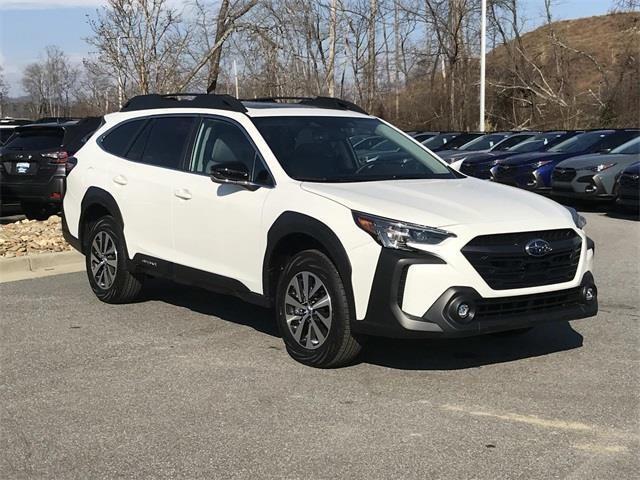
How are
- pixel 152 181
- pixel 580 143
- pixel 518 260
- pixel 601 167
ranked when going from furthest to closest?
pixel 580 143
pixel 601 167
pixel 152 181
pixel 518 260

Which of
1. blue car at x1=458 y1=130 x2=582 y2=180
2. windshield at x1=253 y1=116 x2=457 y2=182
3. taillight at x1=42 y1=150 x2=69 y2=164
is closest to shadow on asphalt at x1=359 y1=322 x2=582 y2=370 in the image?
A: windshield at x1=253 y1=116 x2=457 y2=182

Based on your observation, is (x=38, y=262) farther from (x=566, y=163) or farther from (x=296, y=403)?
(x=566, y=163)

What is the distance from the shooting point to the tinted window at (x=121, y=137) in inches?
291

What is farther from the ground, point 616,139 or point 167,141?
point 167,141

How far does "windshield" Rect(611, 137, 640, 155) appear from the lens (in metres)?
14.6

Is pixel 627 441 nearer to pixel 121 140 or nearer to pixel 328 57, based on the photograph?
pixel 121 140

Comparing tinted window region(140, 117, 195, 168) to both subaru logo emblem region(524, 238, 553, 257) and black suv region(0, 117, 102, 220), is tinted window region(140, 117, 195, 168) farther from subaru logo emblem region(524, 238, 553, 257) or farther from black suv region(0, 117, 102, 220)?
black suv region(0, 117, 102, 220)

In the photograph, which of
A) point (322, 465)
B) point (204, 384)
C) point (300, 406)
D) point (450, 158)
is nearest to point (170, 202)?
point (204, 384)

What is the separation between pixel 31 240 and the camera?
10.2 m

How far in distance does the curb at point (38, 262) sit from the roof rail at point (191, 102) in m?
2.54

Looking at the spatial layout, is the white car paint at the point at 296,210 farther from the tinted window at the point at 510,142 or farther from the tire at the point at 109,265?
the tinted window at the point at 510,142

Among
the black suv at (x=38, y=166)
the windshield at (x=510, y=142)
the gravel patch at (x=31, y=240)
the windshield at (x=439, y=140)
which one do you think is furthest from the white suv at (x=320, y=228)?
the windshield at (x=439, y=140)

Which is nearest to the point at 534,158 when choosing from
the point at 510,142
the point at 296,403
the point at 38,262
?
the point at 510,142

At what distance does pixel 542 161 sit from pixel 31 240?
10122 mm
